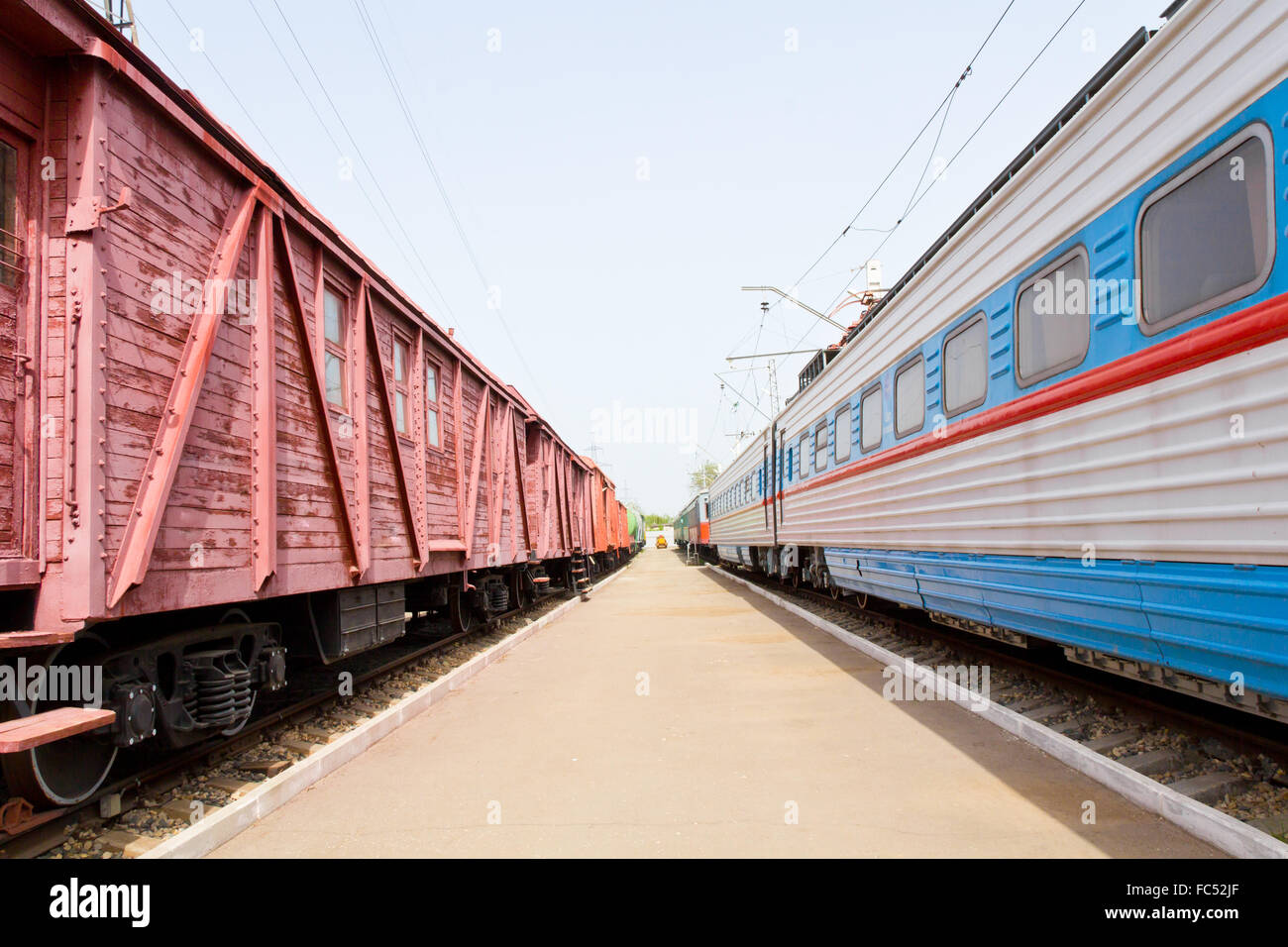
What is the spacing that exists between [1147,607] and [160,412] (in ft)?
16.3

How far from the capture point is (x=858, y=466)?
8961 millimetres

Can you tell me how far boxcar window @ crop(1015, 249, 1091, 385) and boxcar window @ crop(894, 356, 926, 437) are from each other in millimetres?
1835

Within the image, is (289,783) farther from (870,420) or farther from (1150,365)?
(870,420)

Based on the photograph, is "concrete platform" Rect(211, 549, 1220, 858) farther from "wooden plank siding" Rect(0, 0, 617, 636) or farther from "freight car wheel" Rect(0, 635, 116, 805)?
"wooden plank siding" Rect(0, 0, 617, 636)

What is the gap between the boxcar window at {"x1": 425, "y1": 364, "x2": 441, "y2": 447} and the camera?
27.0 ft

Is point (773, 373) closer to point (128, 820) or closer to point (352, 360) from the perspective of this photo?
point (352, 360)

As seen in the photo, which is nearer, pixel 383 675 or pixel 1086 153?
pixel 1086 153

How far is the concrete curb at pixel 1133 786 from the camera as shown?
3.03 m

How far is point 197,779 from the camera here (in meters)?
4.44

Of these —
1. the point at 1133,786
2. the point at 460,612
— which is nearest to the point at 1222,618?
the point at 1133,786

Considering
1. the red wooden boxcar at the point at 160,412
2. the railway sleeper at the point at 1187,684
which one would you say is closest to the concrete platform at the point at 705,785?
the railway sleeper at the point at 1187,684

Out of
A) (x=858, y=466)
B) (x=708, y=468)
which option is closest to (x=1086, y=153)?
(x=858, y=466)

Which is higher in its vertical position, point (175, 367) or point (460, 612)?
point (175, 367)
